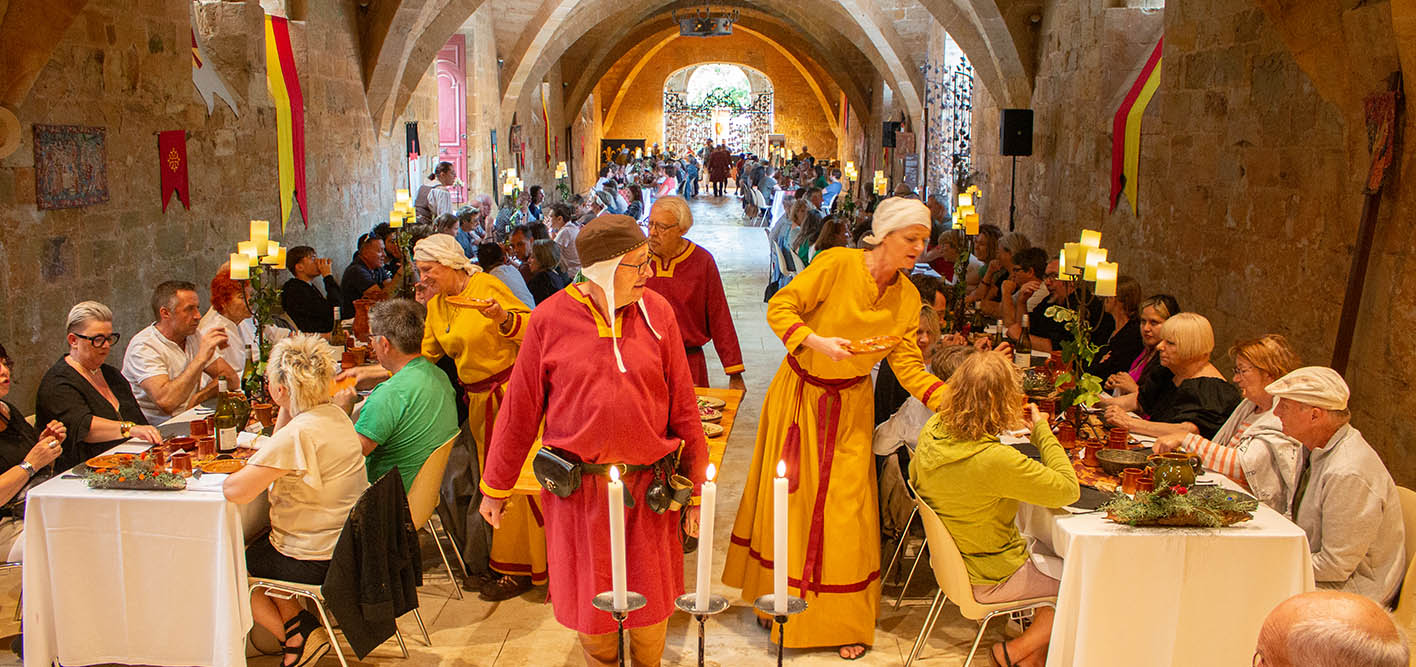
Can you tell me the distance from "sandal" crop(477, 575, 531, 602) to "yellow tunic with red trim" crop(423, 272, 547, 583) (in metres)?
0.04

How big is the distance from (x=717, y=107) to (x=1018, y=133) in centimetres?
2602

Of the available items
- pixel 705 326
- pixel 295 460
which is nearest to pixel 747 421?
pixel 705 326

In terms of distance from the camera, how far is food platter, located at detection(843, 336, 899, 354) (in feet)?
11.9

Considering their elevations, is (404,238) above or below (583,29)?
below

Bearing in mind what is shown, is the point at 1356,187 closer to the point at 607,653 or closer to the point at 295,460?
the point at 607,653

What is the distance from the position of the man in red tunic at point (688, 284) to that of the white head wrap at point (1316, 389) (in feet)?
6.94

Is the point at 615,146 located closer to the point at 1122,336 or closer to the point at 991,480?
the point at 1122,336

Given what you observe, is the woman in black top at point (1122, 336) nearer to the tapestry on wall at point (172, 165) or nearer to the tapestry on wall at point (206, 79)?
the tapestry on wall at point (172, 165)

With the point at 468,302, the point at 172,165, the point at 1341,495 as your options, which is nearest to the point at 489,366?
the point at 468,302

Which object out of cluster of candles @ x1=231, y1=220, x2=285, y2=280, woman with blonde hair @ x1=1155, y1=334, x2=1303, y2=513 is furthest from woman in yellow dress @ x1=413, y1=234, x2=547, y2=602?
woman with blonde hair @ x1=1155, y1=334, x2=1303, y2=513

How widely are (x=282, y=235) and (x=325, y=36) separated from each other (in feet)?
6.51

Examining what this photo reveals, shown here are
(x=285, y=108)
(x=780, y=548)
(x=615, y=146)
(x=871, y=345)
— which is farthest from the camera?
(x=615, y=146)

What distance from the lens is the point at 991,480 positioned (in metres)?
3.51

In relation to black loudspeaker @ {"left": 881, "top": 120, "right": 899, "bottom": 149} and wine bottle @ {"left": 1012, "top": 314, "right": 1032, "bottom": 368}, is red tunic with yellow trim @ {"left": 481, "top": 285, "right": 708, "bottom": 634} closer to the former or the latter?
wine bottle @ {"left": 1012, "top": 314, "right": 1032, "bottom": 368}
